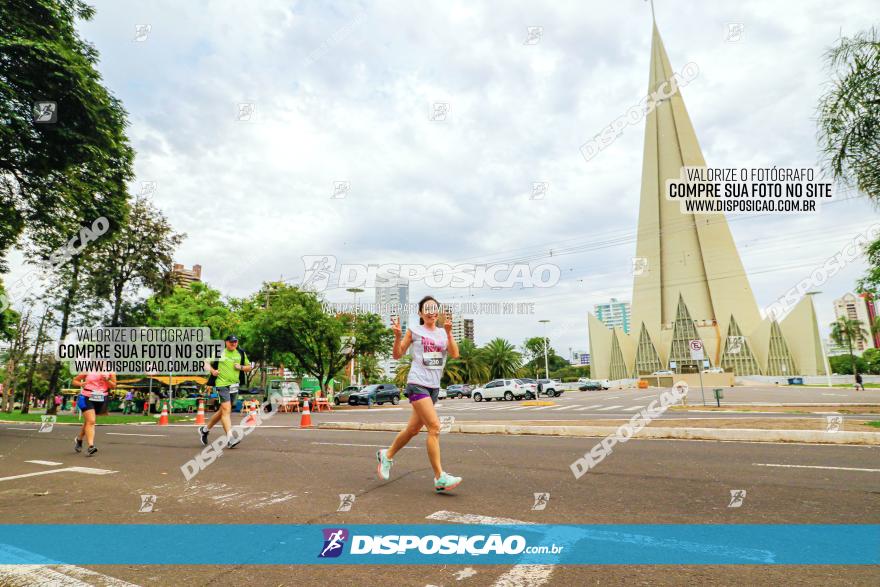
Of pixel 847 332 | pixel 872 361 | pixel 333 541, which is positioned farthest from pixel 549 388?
pixel 872 361

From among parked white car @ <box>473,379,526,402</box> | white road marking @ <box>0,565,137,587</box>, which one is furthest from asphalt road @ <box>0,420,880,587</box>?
parked white car @ <box>473,379,526,402</box>

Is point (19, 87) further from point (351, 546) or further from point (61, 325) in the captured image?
point (61, 325)

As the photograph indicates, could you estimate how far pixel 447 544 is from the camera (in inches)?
130

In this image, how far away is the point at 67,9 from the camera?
538 inches

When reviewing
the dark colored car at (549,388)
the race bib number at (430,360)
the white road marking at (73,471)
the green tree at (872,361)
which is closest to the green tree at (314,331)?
the dark colored car at (549,388)

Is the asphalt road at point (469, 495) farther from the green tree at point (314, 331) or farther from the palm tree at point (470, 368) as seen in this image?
the palm tree at point (470, 368)

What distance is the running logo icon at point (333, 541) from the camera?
10.5 feet

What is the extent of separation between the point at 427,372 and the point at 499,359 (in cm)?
7044

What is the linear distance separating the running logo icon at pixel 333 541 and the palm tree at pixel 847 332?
9495cm

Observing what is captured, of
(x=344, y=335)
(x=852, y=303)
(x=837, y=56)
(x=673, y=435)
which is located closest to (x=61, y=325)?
(x=344, y=335)

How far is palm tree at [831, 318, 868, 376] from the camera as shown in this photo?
75312 mm

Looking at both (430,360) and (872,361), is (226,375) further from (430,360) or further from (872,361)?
(872,361)

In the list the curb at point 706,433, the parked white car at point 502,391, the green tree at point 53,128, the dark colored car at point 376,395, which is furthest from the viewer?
the parked white car at point 502,391

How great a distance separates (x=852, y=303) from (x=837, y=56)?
189421 mm
